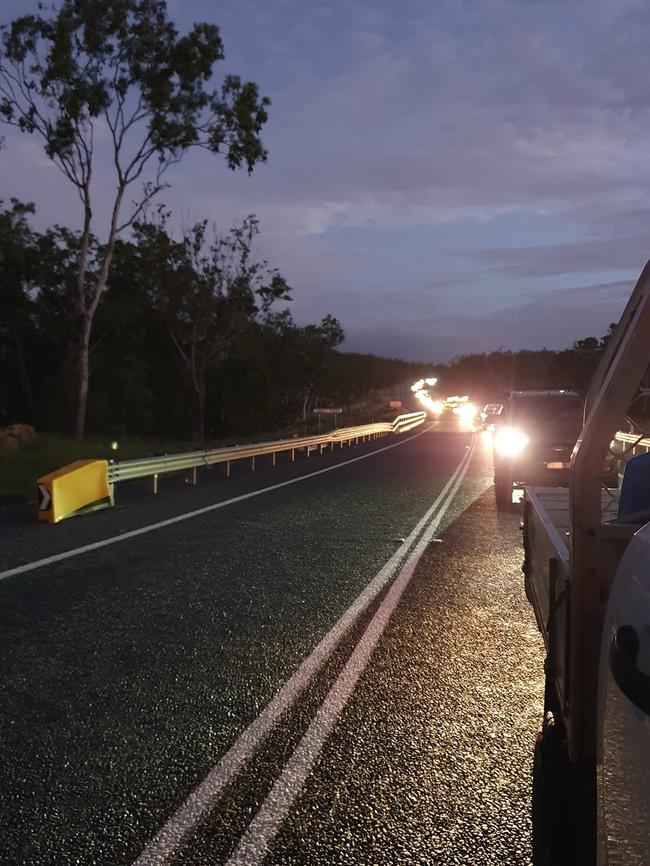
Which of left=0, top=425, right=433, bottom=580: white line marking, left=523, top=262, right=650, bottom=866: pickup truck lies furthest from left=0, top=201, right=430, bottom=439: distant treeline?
left=523, top=262, right=650, bottom=866: pickup truck

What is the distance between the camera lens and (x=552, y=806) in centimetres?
276

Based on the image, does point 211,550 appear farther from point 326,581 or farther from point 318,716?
point 318,716

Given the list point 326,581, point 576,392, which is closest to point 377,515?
point 576,392

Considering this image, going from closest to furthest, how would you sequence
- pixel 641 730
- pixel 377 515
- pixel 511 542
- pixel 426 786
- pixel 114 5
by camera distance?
pixel 641 730, pixel 426 786, pixel 511 542, pixel 377 515, pixel 114 5

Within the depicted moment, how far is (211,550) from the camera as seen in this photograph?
32.5 ft

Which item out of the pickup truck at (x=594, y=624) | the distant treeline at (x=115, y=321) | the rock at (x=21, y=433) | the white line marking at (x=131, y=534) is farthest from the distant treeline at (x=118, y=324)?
the pickup truck at (x=594, y=624)

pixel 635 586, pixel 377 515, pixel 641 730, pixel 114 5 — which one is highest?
pixel 114 5

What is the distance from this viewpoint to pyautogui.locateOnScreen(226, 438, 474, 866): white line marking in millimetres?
3223

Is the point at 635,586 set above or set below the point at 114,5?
below

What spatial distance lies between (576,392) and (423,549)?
493 centimetres

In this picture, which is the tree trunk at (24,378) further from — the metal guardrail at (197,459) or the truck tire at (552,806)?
the truck tire at (552,806)

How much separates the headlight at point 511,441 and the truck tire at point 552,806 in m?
10.7

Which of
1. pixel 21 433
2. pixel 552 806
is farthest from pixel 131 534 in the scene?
pixel 21 433

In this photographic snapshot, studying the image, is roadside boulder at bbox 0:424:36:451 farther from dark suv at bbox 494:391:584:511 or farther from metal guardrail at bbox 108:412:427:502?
dark suv at bbox 494:391:584:511
